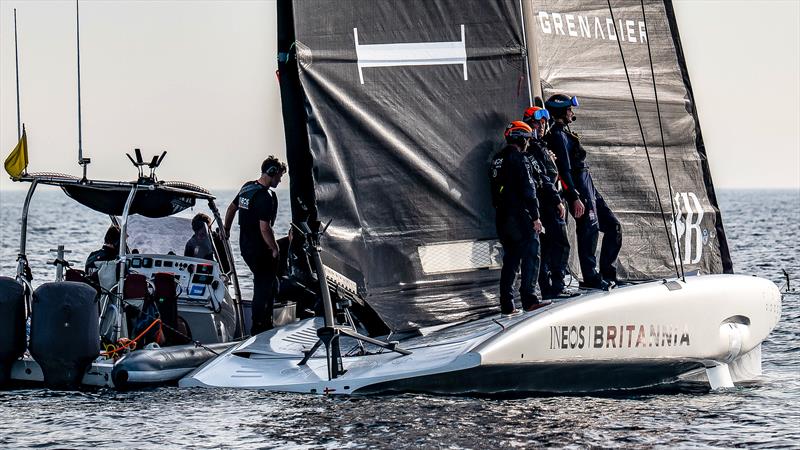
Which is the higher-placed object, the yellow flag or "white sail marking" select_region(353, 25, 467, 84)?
"white sail marking" select_region(353, 25, 467, 84)

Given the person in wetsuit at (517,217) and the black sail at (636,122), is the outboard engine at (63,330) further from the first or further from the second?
the black sail at (636,122)

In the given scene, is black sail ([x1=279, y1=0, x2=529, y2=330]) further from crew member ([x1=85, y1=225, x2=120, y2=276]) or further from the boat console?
crew member ([x1=85, y1=225, x2=120, y2=276])

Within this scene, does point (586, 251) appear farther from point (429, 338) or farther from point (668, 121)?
point (668, 121)

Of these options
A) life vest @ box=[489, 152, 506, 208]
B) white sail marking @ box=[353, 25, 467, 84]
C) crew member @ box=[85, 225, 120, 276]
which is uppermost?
white sail marking @ box=[353, 25, 467, 84]

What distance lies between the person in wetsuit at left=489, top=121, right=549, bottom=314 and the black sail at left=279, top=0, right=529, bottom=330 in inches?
26.7

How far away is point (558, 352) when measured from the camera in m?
10.3

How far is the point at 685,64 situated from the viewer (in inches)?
557

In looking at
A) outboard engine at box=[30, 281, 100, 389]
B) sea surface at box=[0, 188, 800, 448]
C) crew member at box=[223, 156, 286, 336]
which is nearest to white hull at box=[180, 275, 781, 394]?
sea surface at box=[0, 188, 800, 448]

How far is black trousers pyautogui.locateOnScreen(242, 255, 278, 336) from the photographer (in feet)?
40.6

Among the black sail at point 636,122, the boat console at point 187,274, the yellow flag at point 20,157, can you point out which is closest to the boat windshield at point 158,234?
the boat console at point 187,274

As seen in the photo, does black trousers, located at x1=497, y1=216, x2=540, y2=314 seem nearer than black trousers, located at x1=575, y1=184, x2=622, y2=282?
Yes

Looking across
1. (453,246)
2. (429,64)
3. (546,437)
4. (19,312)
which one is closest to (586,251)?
(453,246)

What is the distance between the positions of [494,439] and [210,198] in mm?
4452

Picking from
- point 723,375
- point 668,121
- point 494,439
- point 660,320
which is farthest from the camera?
point 668,121
